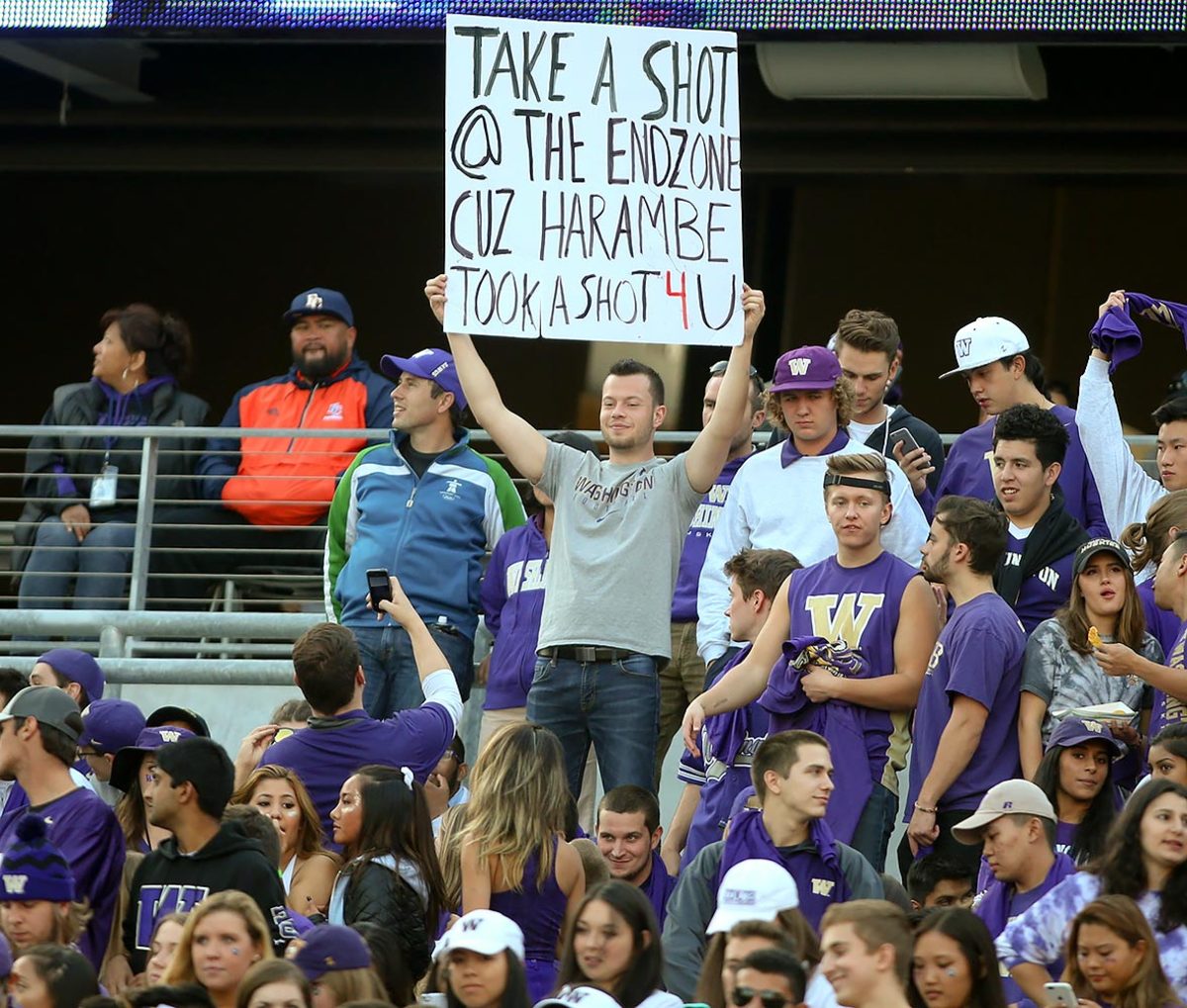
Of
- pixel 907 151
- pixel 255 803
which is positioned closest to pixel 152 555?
pixel 255 803

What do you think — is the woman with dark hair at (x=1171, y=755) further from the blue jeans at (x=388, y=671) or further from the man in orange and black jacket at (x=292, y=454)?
the man in orange and black jacket at (x=292, y=454)

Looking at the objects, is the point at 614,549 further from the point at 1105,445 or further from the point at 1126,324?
the point at 1126,324

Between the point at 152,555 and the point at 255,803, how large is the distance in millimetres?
3817

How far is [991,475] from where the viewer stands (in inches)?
323

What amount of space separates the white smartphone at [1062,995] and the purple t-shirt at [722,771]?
178 centimetres

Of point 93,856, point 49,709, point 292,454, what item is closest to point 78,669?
point 49,709

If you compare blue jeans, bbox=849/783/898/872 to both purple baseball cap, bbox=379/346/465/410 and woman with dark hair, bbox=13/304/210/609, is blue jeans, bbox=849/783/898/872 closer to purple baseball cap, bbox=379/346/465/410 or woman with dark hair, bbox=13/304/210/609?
purple baseball cap, bbox=379/346/465/410

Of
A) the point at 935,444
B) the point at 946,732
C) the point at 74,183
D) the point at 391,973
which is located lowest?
the point at 391,973

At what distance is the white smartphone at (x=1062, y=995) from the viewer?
18.2ft

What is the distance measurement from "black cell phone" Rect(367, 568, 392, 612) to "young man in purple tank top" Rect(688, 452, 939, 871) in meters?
1.13

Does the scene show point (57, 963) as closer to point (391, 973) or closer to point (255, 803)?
point (391, 973)

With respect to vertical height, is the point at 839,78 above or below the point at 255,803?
above

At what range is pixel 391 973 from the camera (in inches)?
245

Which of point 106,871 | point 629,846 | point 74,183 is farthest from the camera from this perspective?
point 74,183
